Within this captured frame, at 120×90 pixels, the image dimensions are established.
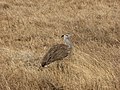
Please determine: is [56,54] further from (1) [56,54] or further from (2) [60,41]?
(2) [60,41]

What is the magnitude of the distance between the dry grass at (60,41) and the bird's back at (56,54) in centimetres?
13

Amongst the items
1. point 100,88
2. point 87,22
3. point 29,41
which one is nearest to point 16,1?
point 87,22

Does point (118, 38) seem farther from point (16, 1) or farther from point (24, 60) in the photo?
point (16, 1)

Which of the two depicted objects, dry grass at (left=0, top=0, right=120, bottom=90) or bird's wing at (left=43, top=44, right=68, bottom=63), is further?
bird's wing at (left=43, top=44, right=68, bottom=63)

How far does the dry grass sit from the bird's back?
0.41 feet

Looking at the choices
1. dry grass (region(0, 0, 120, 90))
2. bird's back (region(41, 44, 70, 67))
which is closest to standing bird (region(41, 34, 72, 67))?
bird's back (region(41, 44, 70, 67))

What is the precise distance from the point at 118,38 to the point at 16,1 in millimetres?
6259

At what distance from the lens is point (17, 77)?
6.16m

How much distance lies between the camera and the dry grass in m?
6.02

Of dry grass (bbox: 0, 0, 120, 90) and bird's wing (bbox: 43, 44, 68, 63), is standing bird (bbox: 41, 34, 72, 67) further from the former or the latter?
dry grass (bbox: 0, 0, 120, 90)

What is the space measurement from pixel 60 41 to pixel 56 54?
8.64ft

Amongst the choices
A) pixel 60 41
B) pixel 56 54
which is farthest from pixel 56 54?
pixel 60 41

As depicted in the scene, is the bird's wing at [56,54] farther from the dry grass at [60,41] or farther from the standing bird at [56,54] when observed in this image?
the dry grass at [60,41]

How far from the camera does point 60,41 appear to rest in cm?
930
